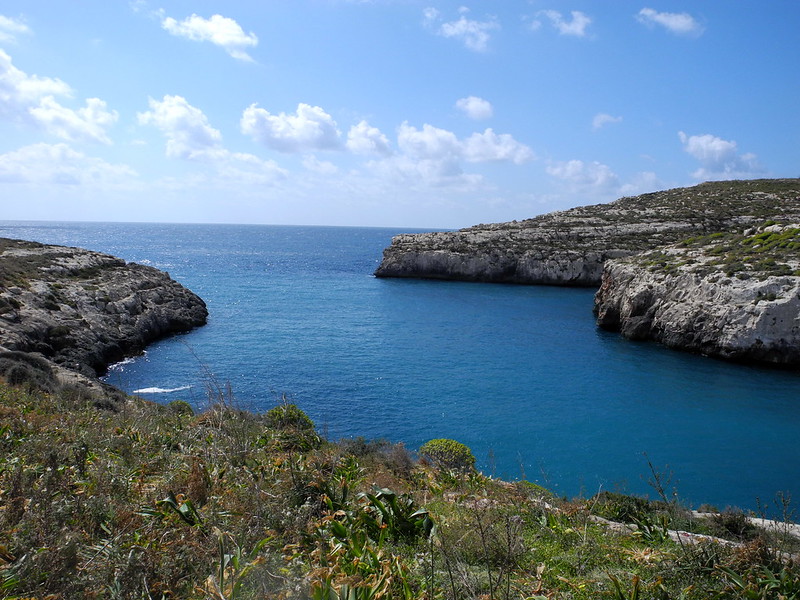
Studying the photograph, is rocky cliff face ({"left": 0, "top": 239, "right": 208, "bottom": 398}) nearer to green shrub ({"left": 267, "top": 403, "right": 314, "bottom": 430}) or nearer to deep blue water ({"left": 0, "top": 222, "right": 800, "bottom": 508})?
deep blue water ({"left": 0, "top": 222, "right": 800, "bottom": 508})

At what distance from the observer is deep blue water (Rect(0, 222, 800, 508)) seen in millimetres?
17438

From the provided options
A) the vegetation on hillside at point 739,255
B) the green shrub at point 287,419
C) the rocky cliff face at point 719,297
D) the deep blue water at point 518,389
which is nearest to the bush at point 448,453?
the deep blue water at point 518,389

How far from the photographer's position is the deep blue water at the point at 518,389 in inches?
687

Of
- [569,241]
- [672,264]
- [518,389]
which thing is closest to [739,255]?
[672,264]

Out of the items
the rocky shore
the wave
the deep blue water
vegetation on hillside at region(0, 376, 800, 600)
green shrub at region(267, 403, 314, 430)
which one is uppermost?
the rocky shore

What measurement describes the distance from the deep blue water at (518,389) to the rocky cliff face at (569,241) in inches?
823

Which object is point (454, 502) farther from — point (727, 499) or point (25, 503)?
point (727, 499)

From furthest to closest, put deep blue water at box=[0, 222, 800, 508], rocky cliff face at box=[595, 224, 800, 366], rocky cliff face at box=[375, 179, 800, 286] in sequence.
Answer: rocky cliff face at box=[375, 179, 800, 286], rocky cliff face at box=[595, 224, 800, 366], deep blue water at box=[0, 222, 800, 508]

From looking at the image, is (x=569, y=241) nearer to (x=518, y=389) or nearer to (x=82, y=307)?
(x=518, y=389)

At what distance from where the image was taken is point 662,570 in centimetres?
538

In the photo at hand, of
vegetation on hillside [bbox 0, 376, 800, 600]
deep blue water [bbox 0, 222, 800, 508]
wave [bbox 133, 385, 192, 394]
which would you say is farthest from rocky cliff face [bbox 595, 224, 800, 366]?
wave [bbox 133, 385, 192, 394]

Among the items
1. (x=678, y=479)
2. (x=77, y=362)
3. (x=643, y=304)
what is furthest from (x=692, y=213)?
(x=77, y=362)

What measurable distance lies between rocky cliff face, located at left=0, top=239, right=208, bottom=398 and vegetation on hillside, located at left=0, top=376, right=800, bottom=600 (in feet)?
53.4

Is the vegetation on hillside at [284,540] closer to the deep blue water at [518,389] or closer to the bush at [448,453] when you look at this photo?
the deep blue water at [518,389]
